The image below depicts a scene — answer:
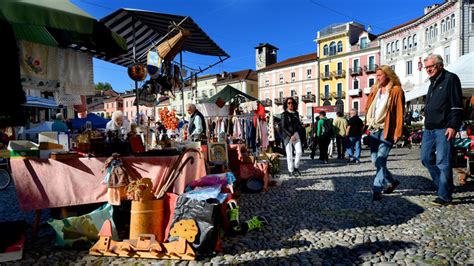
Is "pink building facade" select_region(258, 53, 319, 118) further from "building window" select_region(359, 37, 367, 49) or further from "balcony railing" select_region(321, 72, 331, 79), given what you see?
"building window" select_region(359, 37, 367, 49)

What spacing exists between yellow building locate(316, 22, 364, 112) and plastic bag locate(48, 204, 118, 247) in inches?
1816

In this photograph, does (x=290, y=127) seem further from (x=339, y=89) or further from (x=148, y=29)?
(x=339, y=89)

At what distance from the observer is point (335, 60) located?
47812 millimetres

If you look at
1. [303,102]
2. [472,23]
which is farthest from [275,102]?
[472,23]

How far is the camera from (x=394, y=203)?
165 inches

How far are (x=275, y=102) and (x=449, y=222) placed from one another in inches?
2046

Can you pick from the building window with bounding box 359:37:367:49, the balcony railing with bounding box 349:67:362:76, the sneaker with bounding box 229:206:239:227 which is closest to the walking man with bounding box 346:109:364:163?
the sneaker with bounding box 229:206:239:227

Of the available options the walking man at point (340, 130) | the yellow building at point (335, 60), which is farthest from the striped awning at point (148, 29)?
the yellow building at point (335, 60)

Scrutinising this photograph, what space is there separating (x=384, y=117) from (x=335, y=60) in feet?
153

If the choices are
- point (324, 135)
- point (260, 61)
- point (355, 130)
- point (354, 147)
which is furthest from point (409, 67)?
point (324, 135)

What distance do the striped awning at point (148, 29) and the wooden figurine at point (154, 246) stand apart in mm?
2662

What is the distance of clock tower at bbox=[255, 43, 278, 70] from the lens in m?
57.4

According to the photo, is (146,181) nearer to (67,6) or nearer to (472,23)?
(67,6)

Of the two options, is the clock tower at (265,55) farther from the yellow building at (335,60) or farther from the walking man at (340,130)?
the walking man at (340,130)
